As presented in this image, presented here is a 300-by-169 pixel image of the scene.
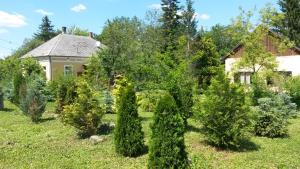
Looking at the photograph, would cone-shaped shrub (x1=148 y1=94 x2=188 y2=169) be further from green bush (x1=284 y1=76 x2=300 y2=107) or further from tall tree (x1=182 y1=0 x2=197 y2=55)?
tall tree (x1=182 y1=0 x2=197 y2=55)

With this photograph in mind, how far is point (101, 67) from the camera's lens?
96.3ft

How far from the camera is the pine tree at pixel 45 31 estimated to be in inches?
2911

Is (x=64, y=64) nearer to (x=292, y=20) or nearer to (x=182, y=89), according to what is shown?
(x=292, y=20)

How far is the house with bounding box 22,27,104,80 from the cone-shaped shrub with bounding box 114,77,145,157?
2839 centimetres

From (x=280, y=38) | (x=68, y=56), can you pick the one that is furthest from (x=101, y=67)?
(x=280, y=38)

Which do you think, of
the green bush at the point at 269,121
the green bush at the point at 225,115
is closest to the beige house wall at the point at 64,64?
Answer: the green bush at the point at 269,121

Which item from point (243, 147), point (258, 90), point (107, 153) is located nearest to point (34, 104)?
point (107, 153)

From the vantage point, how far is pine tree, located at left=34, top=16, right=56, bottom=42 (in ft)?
243

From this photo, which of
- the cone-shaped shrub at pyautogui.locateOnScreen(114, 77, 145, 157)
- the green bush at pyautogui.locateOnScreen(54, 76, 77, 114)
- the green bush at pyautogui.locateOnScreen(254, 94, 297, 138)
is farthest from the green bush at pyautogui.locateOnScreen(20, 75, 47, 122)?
the green bush at pyautogui.locateOnScreen(254, 94, 297, 138)

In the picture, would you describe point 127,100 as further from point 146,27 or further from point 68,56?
point 146,27

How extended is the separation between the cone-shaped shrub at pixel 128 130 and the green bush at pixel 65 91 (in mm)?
5736

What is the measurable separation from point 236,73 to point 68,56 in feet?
70.9

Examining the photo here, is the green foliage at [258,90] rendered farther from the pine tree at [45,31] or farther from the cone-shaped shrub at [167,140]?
the pine tree at [45,31]

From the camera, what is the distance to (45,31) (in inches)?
2926
